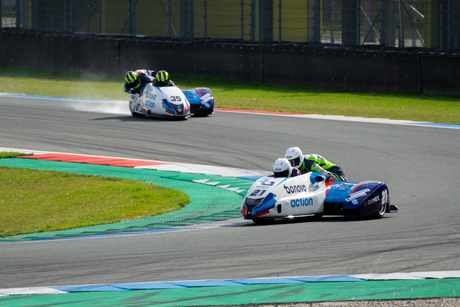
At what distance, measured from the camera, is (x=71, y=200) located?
1066cm

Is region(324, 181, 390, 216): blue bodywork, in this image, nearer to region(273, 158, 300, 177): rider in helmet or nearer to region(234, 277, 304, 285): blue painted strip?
region(273, 158, 300, 177): rider in helmet

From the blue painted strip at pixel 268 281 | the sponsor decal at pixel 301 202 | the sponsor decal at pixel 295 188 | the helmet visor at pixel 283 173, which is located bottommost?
the blue painted strip at pixel 268 281

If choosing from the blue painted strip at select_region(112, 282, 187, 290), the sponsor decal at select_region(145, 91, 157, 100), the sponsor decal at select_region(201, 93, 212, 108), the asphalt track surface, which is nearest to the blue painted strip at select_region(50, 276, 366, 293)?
the blue painted strip at select_region(112, 282, 187, 290)

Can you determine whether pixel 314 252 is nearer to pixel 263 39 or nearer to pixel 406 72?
pixel 406 72

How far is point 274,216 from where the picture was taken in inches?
342

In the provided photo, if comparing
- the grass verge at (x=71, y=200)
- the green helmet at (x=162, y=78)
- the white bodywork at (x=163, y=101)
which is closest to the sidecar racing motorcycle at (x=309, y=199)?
the grass verge at (x=71, y=200)

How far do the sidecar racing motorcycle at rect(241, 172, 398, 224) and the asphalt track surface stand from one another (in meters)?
0.17

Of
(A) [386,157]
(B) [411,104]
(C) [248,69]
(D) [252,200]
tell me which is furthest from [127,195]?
(C) [248,69]

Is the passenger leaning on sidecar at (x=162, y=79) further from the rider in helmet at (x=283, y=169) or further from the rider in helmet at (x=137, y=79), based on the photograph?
the rider in helmet at (x=283, y=169)

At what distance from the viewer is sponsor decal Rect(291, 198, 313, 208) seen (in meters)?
8.72

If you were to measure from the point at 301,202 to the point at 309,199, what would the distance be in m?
0.14

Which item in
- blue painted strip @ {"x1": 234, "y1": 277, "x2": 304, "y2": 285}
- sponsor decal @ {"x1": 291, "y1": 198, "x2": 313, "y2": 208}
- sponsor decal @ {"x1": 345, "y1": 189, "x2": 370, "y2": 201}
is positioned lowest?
blue painted strip @ {"x1": 234, "y1": 277, "x2": 304, "y2": 285}

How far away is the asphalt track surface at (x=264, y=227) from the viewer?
21.6ft

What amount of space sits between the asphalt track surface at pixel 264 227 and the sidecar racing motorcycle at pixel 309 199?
0.17 meters
